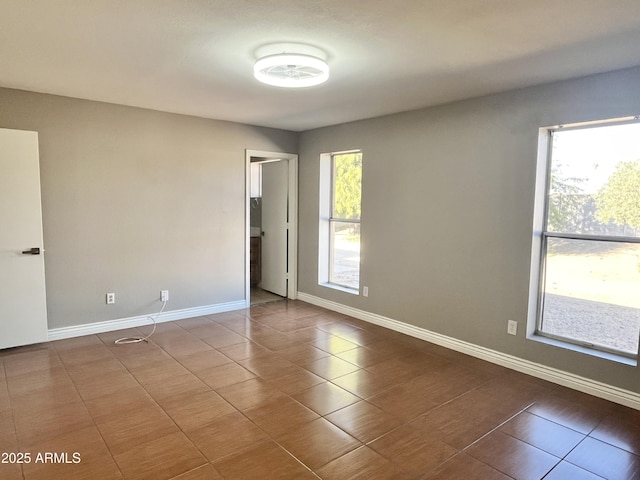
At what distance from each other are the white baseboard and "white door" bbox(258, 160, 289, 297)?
4.51 feet

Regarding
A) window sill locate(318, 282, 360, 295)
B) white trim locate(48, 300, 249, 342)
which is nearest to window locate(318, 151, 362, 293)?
window sill locate(318, 282, 360, 295)

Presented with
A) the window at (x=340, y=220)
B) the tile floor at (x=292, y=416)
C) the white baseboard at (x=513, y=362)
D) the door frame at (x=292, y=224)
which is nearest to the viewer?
the tile floor at (x=292, y=416)

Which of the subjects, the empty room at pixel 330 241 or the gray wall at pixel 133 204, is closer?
the empty room at pixel 330 241

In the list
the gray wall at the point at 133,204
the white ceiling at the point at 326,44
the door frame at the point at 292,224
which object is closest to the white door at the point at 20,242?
the gray wall at the point at 133,204

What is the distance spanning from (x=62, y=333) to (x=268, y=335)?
2.04 metres

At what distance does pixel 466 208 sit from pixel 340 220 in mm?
1870

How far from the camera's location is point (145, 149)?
14.4 feet

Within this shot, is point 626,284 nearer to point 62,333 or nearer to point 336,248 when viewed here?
point 336,248

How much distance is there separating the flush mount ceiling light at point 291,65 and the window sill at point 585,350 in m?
2.71

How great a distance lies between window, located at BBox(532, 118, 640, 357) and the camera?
2.92 metres

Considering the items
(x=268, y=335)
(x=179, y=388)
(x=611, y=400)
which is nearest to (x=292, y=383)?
(x=179, y=388)

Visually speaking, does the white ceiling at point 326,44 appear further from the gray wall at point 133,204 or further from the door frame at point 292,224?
the door frame at point 292,224

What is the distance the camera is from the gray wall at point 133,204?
390 centimetres

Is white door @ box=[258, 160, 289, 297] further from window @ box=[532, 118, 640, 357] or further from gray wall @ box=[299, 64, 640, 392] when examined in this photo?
window @ box=[532, 118, 640, 357]
